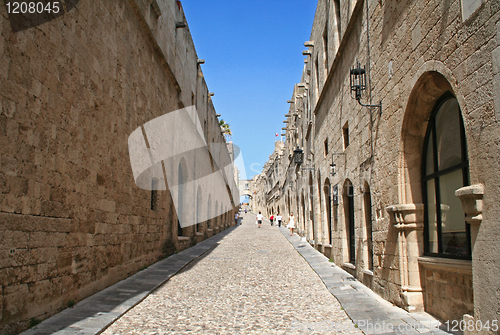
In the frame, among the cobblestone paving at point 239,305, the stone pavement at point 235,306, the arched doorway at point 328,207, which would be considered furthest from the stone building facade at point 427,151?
the arched doorway at point 328,207

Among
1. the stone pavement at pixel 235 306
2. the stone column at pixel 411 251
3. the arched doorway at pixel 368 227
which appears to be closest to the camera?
the stone pavement at pixel 235 306

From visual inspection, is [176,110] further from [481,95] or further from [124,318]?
[481,95]

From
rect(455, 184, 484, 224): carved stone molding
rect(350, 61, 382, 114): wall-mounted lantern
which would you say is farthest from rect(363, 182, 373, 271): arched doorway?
rect(455, 184, 484, 224): carved stone molding

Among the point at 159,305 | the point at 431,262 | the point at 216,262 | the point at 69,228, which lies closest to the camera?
the point at 431,262

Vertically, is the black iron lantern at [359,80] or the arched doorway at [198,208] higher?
the black iron lantern at [359,80]

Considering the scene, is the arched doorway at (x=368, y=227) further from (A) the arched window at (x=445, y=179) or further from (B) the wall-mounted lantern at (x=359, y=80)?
(A) the arched window at (x=445, y=179)

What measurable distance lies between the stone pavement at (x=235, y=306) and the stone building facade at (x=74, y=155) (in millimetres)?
487

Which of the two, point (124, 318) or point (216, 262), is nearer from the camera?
point (124, 318)

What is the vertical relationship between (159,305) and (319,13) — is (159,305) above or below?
below

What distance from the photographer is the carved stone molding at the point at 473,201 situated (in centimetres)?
369

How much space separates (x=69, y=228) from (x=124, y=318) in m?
1.52

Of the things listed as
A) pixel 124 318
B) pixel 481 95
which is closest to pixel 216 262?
pixel 124 318

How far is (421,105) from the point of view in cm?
531

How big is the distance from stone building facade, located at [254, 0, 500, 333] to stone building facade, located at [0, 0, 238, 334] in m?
4.75
